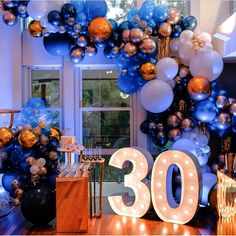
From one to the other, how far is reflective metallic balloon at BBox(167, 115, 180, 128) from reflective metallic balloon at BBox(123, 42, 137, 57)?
3.05 ft

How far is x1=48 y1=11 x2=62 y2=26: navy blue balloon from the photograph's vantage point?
13.2 feet

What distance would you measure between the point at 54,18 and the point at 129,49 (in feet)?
3.16

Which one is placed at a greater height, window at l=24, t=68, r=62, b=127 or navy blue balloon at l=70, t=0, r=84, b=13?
navy blue balloon at l=70, t=0, r=84, b=13

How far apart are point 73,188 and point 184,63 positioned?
2124mm

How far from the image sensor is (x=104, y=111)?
5.12 meters

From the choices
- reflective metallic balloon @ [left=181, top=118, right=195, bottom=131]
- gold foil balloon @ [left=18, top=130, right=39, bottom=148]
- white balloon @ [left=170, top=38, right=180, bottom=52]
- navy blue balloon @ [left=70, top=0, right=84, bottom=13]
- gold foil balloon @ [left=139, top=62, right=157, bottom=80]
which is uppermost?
navy blue balloon @ [left=70, top=0, right=84, bottom=13]

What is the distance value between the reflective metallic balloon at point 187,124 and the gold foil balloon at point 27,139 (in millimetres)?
1814

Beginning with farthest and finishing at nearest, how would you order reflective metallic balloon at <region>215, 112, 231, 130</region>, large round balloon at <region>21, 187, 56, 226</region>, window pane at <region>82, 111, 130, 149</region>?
window pane at <region>82, 111, 130, 149</region> < reflective metallic balloon at <region>215, 112, 231, 130</region> < large round balloon at <region>21, 187, 56, 226</region>

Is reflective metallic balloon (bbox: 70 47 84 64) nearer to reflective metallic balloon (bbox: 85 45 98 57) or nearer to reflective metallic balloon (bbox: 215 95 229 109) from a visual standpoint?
reflective metallic balloon (bbox: 85 45 98 57)

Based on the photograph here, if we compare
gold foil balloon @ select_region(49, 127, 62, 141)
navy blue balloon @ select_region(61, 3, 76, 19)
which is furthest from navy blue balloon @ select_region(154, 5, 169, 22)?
gold foil balloon @ select_region(49, 127, 62, 141)

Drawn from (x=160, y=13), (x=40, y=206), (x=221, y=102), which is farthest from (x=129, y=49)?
(x=40, y=206)

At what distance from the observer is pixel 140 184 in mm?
3869

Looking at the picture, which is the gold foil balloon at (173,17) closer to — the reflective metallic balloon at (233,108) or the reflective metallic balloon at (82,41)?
the reflective metallic balloon at (82,41)

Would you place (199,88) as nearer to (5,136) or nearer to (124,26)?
(124,26)
